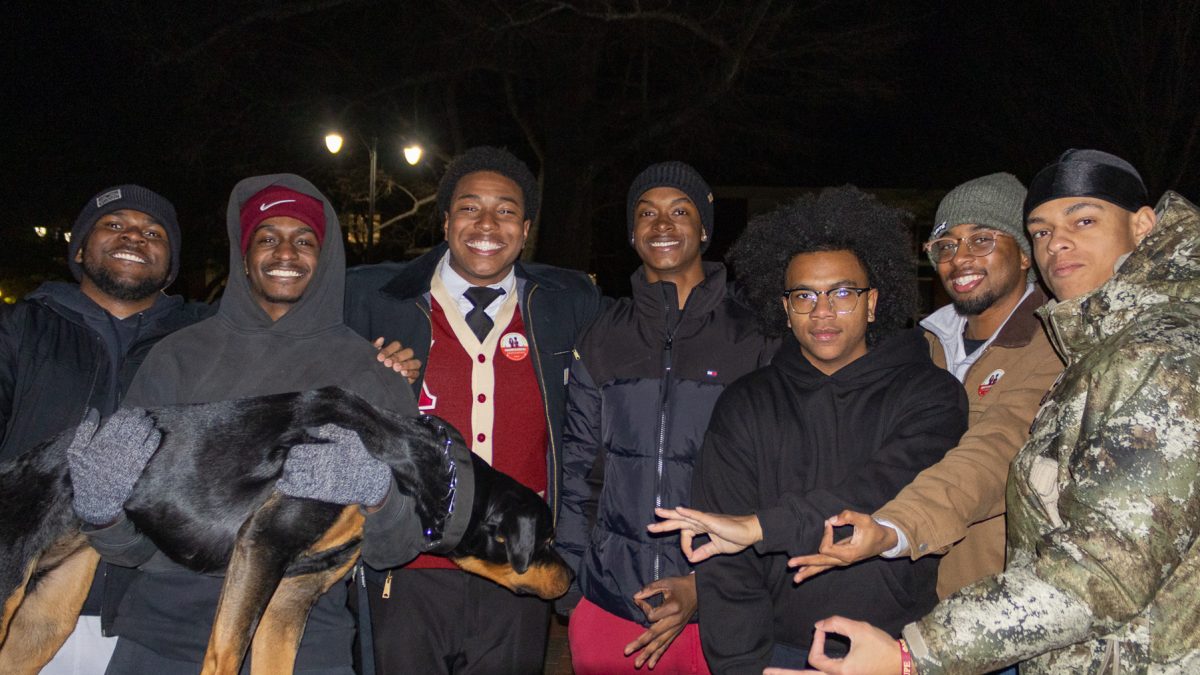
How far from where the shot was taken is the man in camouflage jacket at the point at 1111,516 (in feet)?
7.16

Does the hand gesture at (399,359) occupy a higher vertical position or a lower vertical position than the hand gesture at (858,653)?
higher

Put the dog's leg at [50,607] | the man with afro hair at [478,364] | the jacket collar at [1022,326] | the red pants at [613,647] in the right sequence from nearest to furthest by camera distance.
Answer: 1. the dog's leg at [50,607]
2. the jacket collar at [1022,326]
3. the red pants at [613,647]
4. the man with afro hair at [478,364]

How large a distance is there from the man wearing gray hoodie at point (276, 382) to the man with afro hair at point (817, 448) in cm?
A: 105

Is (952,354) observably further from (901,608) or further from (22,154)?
(22,154)

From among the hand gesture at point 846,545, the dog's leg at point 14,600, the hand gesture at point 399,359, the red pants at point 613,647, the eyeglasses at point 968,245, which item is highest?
the eyeglasses at point 968,245

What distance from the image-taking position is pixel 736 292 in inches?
163

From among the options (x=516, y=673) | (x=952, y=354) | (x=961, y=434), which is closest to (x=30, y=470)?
(x=516, y=673)

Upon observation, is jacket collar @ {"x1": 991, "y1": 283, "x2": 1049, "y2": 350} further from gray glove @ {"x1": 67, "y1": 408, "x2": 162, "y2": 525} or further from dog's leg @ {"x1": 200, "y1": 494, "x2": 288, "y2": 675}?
gray glove @ {"x1": 67, "y1": 408, "x2": 162, "y2": 525}

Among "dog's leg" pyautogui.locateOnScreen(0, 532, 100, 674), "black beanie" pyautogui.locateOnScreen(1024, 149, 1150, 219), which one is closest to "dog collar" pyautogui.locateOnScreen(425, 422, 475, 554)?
"dog's leg" pyautogui.locateOnScreen(0, 532, 100, 674)

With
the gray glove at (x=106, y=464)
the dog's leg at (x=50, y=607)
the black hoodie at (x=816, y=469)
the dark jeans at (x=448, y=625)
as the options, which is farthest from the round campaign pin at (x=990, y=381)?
the dog's leg at (x=50, y=607)

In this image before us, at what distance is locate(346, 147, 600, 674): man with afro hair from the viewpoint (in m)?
3.91

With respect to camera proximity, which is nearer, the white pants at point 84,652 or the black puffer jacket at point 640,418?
the white pants at point 84,652

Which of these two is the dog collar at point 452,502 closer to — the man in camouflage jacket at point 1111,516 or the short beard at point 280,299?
the short beard at point 280,299

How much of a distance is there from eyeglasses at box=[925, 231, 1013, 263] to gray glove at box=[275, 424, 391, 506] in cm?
251
